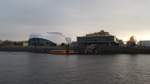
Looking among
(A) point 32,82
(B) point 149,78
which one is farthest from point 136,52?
(A) point 32,82

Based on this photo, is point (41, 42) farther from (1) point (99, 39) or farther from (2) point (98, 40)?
(1) point (99, 39)

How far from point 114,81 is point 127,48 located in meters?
85.6

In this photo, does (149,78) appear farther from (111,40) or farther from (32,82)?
(111,40)

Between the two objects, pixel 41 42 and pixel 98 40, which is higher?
pixel 41 42

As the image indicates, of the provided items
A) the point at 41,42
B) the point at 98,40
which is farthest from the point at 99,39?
the point at 41,42

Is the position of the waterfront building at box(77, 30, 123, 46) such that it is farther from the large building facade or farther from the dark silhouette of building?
the dark silhouette of building

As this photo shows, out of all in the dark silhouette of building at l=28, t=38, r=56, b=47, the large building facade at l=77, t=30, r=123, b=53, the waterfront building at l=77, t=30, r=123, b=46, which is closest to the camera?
the large building facade at l=77, t=30, r=123, b=53

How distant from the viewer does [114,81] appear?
2852 cm

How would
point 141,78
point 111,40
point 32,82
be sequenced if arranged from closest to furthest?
point 32,82, point 141,78, point 111,40

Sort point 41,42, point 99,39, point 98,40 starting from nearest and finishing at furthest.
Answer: point 99,39
point 98,40
point 41,42

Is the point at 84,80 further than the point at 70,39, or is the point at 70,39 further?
the point at 70,39

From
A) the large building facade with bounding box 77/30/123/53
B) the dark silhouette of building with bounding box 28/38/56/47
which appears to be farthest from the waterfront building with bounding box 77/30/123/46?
the dark silhouette of building with bounding box 28/38/56/47

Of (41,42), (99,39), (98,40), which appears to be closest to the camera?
(99,39)

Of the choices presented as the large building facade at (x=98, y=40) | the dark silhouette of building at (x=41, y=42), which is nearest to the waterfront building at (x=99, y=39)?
the large building facade at (x=98, y=40)
